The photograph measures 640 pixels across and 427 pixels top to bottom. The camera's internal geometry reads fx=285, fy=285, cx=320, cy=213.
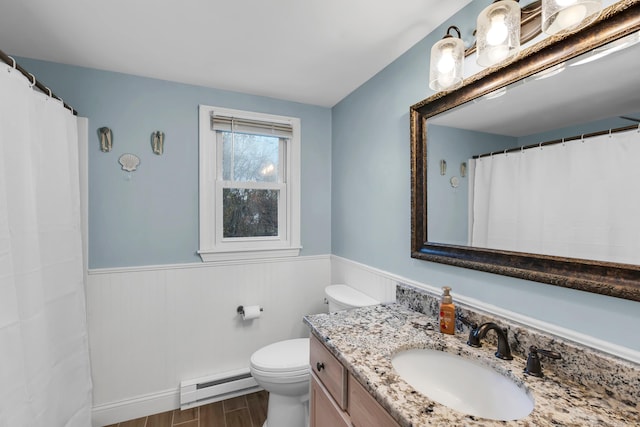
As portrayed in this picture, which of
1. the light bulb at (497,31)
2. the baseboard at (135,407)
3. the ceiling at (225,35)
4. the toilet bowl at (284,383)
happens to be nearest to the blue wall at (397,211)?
the ceiling at (225,35)

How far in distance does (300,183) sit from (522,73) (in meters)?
1.62

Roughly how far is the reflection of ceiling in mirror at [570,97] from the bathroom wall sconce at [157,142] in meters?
1.89

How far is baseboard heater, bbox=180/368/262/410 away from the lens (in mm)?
1951

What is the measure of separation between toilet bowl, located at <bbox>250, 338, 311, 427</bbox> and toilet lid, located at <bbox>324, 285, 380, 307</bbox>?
0.40 metres

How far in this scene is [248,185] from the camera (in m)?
2.23

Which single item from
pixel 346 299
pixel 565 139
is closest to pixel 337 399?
pixel 346 299

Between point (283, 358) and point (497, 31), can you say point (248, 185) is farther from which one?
point (497, 31)

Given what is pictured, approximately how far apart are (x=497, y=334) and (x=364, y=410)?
55cm

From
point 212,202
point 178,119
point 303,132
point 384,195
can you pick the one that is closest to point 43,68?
point 178,119

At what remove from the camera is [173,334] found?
1988 millimetres

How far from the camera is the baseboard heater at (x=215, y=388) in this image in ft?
6.40

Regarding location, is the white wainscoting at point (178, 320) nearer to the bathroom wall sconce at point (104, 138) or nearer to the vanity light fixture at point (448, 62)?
the bathroom wall sconce at point (104, 138)

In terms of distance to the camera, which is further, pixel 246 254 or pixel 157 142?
pixel 246 254

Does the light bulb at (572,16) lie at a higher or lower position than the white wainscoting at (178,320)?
higher
